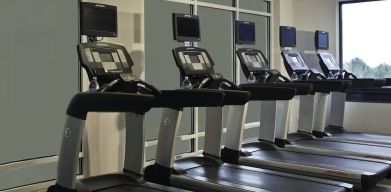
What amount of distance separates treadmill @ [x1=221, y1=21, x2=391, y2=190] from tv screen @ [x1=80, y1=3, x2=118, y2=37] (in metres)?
1.70

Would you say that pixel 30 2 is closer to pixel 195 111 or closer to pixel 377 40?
pixel 195 111

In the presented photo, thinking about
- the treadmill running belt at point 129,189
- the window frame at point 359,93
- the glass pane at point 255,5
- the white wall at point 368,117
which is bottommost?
the treadmill running belt at point 129,189

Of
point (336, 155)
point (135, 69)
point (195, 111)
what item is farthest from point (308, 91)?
point (135, 69)

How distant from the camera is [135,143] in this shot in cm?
377

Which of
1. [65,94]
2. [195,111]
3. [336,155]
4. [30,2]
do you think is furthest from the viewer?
[195,111]

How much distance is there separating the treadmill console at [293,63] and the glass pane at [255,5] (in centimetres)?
118

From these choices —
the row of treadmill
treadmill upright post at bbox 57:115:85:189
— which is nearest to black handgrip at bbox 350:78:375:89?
the row of treadmill

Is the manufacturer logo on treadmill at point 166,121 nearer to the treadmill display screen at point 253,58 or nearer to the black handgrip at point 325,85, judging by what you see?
the treadmill display screen at point 253,58

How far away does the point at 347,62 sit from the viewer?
7.80m

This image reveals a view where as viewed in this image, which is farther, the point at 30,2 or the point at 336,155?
the point at 336,155

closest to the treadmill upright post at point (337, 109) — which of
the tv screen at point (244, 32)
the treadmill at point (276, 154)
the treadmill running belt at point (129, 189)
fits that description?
the treadmill at point (276, 154)

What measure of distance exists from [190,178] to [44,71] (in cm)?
181

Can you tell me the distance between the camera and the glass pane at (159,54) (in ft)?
18.2

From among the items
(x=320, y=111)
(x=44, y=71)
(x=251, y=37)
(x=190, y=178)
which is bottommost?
(x=190, y=178)
